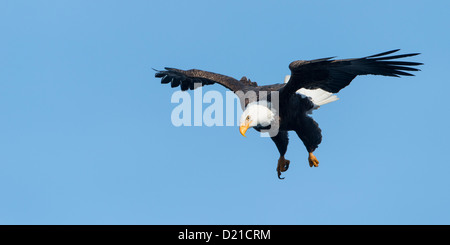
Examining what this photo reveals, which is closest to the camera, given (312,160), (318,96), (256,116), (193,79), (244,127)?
(244,127)

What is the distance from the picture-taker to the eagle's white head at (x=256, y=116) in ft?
32.8

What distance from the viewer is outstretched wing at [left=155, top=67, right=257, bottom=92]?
11.3 metres

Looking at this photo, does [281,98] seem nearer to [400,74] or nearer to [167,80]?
[400,74]

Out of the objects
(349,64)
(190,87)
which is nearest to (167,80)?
(190,87)

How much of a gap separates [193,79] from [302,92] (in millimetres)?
1931

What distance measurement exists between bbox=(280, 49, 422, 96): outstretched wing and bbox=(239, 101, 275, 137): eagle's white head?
368 mm

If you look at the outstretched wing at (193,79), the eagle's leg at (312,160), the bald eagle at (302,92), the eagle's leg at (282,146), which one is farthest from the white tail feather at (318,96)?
the outstretched wing at (193,79)

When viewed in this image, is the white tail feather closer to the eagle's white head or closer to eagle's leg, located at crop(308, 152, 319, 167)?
eagle's leg, located at crop(308, 152, 319, 167)

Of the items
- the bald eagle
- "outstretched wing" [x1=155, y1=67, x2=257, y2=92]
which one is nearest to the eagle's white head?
the bald eagle

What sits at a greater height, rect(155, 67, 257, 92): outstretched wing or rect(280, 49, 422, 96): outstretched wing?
rect(155, 67, 257, 92): outstretched wing

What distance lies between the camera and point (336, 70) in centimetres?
1002

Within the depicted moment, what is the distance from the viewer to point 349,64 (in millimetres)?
9781

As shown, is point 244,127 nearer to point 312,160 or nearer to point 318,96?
point 312,160

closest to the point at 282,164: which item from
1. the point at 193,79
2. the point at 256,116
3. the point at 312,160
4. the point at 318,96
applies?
the point at 312,160
